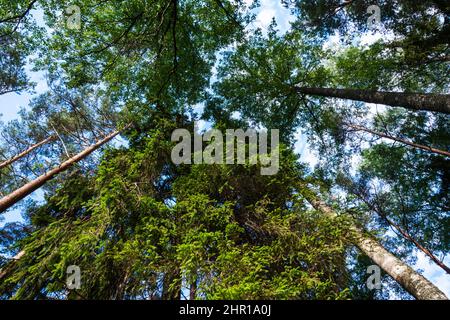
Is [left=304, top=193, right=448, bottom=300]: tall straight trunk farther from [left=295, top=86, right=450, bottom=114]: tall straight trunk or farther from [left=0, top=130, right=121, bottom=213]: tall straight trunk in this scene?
[left=0, top=130, right=121, bottom=213]: tall straight trunk

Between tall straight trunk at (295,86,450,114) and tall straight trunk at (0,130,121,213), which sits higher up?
tall straight trunk at (295,86,450,114)

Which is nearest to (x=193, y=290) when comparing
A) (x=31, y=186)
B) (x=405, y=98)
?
(x=31, y=186)

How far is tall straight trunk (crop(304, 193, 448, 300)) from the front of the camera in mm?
5238

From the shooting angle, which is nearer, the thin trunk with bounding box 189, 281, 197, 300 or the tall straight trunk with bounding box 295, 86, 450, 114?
the thin trunk with bounding box 189, 281, 197, 300

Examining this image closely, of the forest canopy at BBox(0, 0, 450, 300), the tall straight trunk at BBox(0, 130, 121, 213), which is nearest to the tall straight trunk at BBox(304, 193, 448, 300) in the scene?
the forest canopy at BBox(0, 0, 450, 300)

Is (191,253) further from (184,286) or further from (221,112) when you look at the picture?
(221,112)

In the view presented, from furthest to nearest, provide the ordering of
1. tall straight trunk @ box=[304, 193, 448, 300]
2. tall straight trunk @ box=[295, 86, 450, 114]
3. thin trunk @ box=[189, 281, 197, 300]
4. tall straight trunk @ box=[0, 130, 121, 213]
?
tall straight trunk @ box=[0, 130, 121, 213] → tall straight trunk @ box=[295, 86, 450, 114] → tall straight trunk @ box=[304, 193, 448, 300] → thin trunk @ box=[189, 281, 197, 300]

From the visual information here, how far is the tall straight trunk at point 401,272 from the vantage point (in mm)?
5238

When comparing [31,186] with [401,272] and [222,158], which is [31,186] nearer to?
[222,158]

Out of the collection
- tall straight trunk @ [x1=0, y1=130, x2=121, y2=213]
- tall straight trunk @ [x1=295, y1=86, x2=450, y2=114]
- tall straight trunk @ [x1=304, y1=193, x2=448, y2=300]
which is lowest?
tall straight trunk @ [x1=304, y1=193, x2=448, y2=300]

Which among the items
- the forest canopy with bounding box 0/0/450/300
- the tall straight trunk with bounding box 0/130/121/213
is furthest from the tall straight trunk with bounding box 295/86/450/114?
the tall straight trunk with bounding box 0/130/121/213

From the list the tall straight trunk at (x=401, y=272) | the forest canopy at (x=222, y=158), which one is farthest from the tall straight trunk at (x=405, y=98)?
the tall straight trunk at (x=401, y=272)

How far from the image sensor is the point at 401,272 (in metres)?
5.92

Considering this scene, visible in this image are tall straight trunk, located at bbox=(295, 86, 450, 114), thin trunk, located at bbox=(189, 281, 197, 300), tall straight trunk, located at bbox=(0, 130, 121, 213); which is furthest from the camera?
tall straight trunk, located at bbox=(0, 130, 121, 213)
